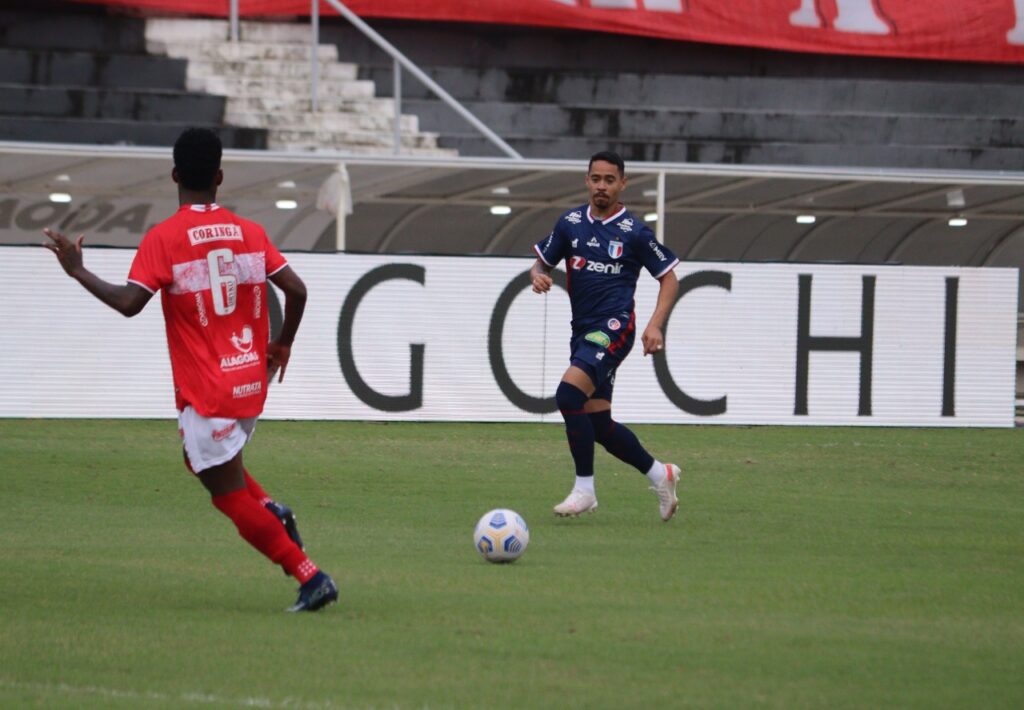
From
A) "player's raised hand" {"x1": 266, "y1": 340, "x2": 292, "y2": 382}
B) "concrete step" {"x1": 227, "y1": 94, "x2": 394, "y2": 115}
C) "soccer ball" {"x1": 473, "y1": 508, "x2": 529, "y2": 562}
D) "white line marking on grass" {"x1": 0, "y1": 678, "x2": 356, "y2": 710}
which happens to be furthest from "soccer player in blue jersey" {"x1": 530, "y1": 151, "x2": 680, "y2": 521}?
"concrete step" {"x1": 227, "y1": 94, "x2": 394, "y2": 115}

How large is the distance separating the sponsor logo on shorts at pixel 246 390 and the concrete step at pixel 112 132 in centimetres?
1528

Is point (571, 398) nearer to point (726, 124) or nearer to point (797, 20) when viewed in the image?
point (726, 124)

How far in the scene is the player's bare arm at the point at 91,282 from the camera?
5672mm

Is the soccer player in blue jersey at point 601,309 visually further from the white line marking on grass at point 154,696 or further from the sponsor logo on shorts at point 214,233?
the white line marking on grass at point 154,696

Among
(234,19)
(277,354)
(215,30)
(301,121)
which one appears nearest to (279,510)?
(277,354)

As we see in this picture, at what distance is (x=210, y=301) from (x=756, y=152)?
1863 centimetres

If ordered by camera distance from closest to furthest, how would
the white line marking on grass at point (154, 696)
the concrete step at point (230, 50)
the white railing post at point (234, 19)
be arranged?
the white line marking on grass at point (154, 696), the white railing post at point (234, 19), the concrete step at point (230, 50)

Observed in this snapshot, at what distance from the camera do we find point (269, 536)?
5934 mm

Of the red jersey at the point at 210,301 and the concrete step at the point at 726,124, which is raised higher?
the concrete step at the point at 726,124

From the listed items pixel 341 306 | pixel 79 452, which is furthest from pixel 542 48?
pixel 79 452

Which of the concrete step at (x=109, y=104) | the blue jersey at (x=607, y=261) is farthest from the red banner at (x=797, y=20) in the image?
the blue jersey at (x=607, y=261)

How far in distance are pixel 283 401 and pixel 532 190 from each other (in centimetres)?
555

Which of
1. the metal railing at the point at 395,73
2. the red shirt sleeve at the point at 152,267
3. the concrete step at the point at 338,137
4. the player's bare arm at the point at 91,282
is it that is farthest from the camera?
the concrete step at the point at 338,137

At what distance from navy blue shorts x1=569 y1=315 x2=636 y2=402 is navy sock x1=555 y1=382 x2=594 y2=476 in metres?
0.15
